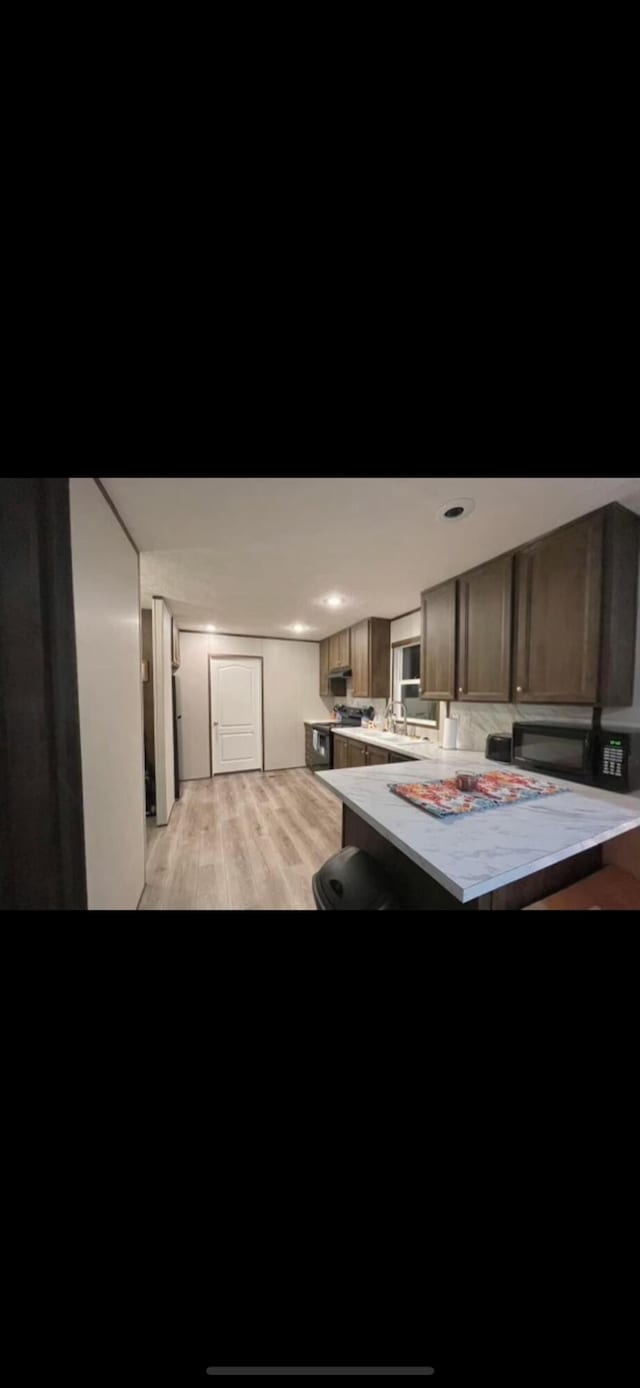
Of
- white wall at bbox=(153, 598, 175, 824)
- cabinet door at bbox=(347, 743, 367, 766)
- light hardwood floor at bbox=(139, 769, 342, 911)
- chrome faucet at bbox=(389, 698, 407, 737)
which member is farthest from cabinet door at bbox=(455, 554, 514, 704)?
white wall at bbox=(153, 598, 175, 824)

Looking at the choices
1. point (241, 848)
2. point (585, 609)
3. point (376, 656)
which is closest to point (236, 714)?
point (376, 656)

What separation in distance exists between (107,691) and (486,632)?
1.87 metres

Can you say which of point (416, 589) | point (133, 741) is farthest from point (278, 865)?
point (416, 589)

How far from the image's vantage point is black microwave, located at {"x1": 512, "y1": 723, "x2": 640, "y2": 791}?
1334 mm

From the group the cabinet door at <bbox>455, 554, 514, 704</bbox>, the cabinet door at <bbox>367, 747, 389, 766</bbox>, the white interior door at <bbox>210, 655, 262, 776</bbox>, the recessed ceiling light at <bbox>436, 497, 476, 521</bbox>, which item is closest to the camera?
the recessed ceiling light at <bbox>436, 497, 476, 521</bbox>

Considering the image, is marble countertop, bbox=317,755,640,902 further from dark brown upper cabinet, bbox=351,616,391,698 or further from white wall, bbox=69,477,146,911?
dark brown upper cabinet, bbox=351,616,391,698

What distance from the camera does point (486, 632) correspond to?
1929 mm

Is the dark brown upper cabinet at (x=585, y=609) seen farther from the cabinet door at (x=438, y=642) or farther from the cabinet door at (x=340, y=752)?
the cabinet door at (x=340, y=752)

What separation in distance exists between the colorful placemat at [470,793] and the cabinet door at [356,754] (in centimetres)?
155

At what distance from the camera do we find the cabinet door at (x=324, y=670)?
14.7 feet

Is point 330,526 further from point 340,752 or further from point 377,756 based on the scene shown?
point 340,752

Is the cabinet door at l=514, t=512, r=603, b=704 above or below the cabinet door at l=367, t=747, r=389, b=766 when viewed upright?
above

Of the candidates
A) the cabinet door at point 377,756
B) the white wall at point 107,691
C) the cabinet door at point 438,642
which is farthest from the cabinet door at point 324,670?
the white wall at point 107,691

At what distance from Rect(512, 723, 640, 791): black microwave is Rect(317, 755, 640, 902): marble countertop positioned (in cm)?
6
